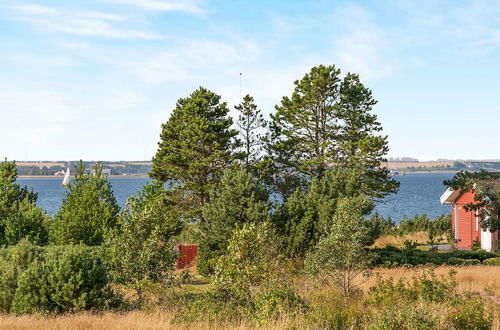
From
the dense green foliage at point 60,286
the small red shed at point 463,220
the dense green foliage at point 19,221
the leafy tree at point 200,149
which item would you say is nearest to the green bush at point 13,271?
the dense green foliage at point 60,286

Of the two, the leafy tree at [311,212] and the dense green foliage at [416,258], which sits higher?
the leafy tree at [311,212]

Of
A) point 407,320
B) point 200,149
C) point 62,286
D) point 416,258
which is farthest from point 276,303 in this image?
point 200,149

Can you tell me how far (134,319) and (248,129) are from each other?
27.3 metres

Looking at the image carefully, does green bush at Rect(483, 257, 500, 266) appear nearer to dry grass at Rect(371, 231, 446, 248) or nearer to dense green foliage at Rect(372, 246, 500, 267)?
dense green foliage at Rect(372, 246, 500, 267)

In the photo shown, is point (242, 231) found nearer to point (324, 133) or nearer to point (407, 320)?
point (407, 320)

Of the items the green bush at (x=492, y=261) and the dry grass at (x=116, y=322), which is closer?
the dry grass at (x=116, y=322)

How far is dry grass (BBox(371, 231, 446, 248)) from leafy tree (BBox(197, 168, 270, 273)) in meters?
17.3

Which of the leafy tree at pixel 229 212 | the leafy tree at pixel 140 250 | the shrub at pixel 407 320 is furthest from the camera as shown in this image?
the leafy tree at pixel 229 212

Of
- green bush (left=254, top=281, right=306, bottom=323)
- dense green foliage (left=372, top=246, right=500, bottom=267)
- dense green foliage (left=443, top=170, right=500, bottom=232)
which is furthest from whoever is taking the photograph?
dense green foliage (left=443, top=170, right=500, bottom=232)

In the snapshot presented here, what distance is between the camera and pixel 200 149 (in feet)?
122

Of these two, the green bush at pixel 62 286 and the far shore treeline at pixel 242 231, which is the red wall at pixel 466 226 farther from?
the green bush at pixel 62 286

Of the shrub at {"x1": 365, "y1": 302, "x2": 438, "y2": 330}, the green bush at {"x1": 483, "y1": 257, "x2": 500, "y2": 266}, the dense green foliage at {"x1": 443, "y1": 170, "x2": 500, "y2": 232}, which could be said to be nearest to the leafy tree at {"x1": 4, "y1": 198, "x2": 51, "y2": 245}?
the dense green foliage at {"x1": 443, "y1": 170, "x2": 500, "y2": 232}

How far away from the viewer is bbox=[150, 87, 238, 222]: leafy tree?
36.2 m

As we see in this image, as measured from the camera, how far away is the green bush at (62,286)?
15016 millimetres
